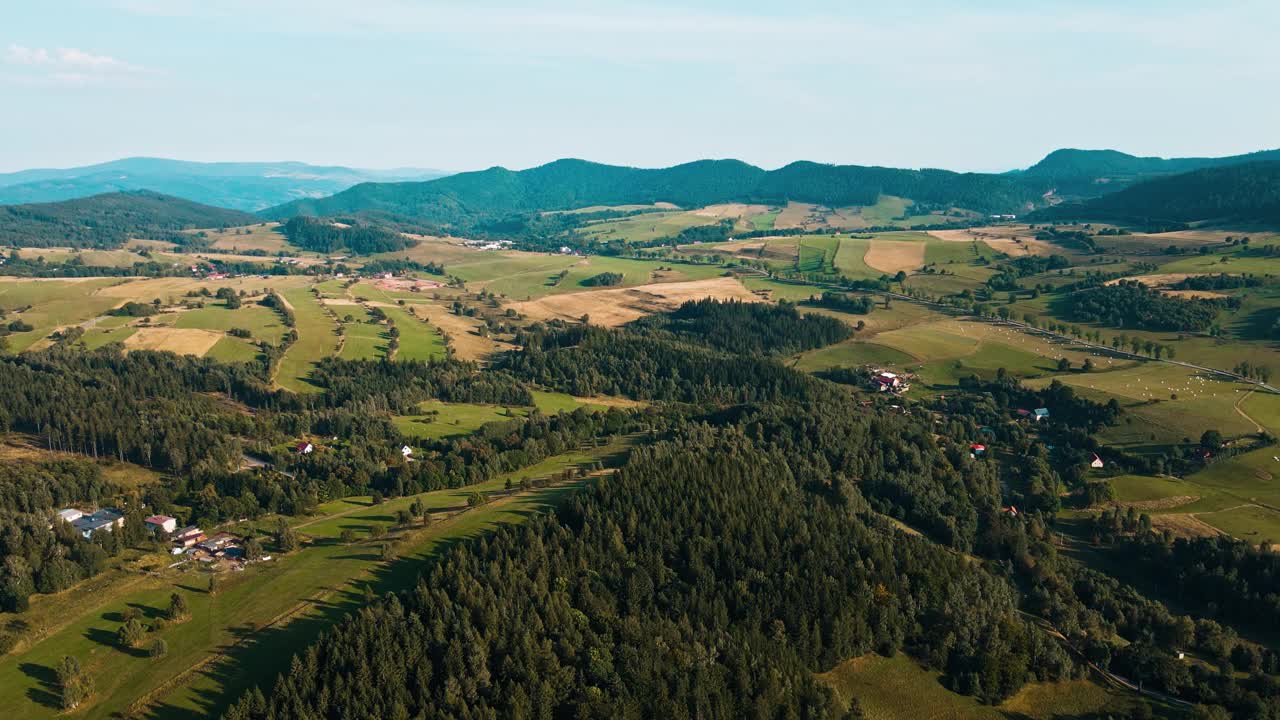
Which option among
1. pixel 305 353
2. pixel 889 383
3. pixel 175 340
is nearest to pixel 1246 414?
pixel 889 383

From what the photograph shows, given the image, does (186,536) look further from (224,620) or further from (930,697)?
(930,697)

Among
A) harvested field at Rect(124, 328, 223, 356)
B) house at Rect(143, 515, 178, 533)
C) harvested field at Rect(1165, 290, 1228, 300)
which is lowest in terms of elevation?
house at Rect(143, 515, 178, 533)

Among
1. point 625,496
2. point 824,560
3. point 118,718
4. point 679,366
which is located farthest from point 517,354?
point 118,718

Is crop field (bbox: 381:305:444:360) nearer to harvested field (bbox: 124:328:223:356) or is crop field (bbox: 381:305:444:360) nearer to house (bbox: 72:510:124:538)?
harvested field (bbox: 124:328:223:356)

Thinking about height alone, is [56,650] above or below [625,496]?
below

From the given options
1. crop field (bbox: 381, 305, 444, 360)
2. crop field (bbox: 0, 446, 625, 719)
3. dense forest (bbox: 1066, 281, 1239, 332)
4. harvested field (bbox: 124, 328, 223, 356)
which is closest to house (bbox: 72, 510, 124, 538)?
crop field (bbox: 0, 446, 625, 719)

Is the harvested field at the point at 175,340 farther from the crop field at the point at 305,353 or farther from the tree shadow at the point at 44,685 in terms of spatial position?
the tree shadow at the point at 44,685

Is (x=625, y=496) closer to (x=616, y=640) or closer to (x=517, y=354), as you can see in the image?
(x=616, y=640)

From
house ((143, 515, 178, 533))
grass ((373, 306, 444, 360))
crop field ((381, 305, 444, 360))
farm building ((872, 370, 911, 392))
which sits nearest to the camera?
house ((143, 515, 178, 533))

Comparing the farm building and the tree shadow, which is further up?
the farm building
